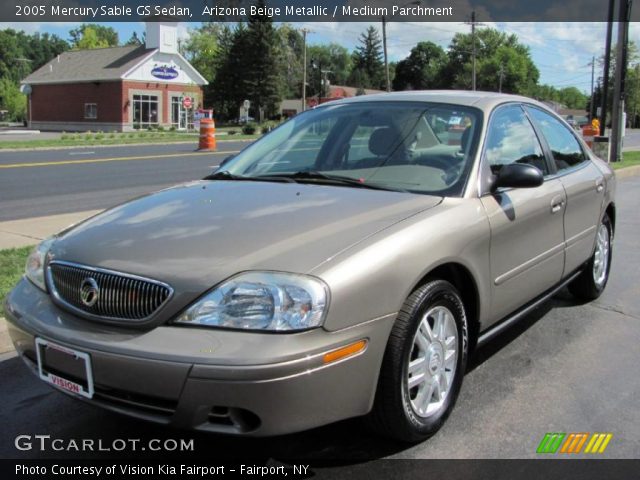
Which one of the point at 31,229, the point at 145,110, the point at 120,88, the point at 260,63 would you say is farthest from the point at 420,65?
the point at 31,229

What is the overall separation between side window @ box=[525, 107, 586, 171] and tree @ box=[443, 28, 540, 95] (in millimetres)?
102624

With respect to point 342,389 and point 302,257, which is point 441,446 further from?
point 302,257

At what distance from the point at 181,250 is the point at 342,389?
2.83 ft

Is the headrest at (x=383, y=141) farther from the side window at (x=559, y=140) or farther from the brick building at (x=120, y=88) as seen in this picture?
the brick building at (x=120, y=88)

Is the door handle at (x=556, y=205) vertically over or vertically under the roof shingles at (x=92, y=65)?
under

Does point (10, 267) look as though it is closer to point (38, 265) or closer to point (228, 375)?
point (38, 265)

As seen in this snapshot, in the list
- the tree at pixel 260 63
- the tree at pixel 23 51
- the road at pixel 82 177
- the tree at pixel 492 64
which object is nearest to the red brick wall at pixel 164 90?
the tree at pixel 260 63

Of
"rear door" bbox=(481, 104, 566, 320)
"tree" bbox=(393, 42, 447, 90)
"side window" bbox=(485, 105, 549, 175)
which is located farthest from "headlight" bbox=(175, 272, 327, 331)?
"tree" bbox=(393, 42, 447, 90)

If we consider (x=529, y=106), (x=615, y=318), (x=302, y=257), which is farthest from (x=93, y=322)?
(x=615, y=318)

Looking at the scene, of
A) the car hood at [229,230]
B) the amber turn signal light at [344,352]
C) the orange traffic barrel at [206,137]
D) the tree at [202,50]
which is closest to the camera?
the amber turn signal light at [344,352]

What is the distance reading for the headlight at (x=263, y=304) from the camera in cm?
240

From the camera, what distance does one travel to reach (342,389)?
252cm

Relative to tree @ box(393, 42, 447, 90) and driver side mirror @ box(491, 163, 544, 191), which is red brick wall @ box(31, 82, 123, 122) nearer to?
driver side mirror @ box(491, 163, 544, 191)

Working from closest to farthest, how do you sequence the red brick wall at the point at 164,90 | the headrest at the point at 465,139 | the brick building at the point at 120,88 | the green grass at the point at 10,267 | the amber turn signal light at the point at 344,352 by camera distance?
the amber turn signal light at the point at 344,352 → the headrest at the point at 465,139 → the green grass at the point at 10,267 → the red brick wall at the point at 164,90 → the brick building at the point at 120,88
